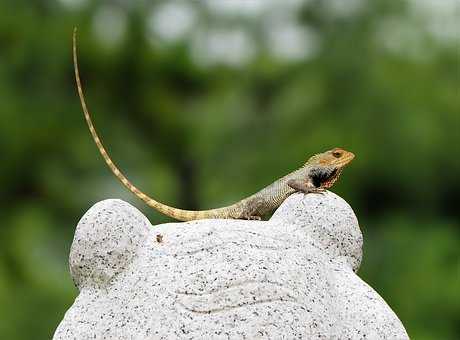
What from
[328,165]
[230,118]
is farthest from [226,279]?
[230,118]

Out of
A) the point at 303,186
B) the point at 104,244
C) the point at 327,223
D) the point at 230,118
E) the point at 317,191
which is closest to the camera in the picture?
the point at 104,244

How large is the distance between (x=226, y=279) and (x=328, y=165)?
3.12 ft

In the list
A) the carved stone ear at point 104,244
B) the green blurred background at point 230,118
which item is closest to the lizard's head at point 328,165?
the carved stone ear at point 104,244

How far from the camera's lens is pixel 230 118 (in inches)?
309

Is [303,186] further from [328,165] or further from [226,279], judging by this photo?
[226,279]

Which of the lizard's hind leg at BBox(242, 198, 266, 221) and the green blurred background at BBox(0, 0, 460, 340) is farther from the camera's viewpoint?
the green blurred background at BBox(0, 0, 460, 340)

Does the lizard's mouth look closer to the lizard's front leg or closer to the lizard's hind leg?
the lizard's front leg

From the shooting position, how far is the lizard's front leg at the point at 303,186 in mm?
3285

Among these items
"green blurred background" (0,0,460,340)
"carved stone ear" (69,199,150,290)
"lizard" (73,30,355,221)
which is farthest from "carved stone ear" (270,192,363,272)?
"green blurred background" (0,0,460,340)

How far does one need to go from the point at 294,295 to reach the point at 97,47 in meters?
5.47

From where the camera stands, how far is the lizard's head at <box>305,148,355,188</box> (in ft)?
11.8

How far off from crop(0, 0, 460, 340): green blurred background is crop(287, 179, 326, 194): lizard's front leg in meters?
3.28

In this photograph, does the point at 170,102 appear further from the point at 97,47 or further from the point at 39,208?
the point at 39,208

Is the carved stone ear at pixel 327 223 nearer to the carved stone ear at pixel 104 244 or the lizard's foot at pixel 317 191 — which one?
the lizard's foot at pixel 317 191
